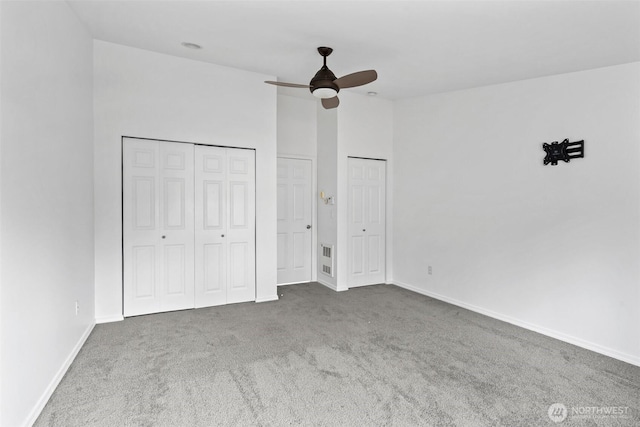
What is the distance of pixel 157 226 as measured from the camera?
3.82 meters

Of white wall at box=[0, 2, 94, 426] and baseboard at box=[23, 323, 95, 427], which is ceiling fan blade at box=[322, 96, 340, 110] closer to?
white wall at box=[0, 2, 94, 426]

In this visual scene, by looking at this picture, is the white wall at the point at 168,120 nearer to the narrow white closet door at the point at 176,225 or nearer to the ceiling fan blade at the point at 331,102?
the narrow white closet door at the point at 176,225

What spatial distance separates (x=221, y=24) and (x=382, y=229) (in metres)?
3.60

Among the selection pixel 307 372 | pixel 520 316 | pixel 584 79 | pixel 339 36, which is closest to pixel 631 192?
pixel 584 79

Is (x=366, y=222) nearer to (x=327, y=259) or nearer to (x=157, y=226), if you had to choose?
(x=327, y=259)

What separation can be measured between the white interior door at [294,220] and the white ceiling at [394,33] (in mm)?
1774

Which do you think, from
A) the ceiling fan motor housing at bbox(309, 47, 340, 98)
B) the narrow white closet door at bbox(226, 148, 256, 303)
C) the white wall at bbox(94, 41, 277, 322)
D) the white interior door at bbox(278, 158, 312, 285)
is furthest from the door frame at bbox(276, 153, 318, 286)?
the ceiling fan motor housing at bbox(309, 47, 340, 98)

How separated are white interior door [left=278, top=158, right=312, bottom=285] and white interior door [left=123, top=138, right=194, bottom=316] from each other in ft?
5.24

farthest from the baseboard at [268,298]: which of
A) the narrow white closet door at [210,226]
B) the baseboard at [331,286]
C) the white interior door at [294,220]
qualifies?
the baseboard at [331,286]

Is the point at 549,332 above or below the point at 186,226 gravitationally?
below

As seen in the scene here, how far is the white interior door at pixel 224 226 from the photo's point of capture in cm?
405

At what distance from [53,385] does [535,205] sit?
451 centimetres

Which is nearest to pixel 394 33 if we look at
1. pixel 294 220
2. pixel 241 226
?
pixel 241 226

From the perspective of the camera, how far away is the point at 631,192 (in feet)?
9.86
